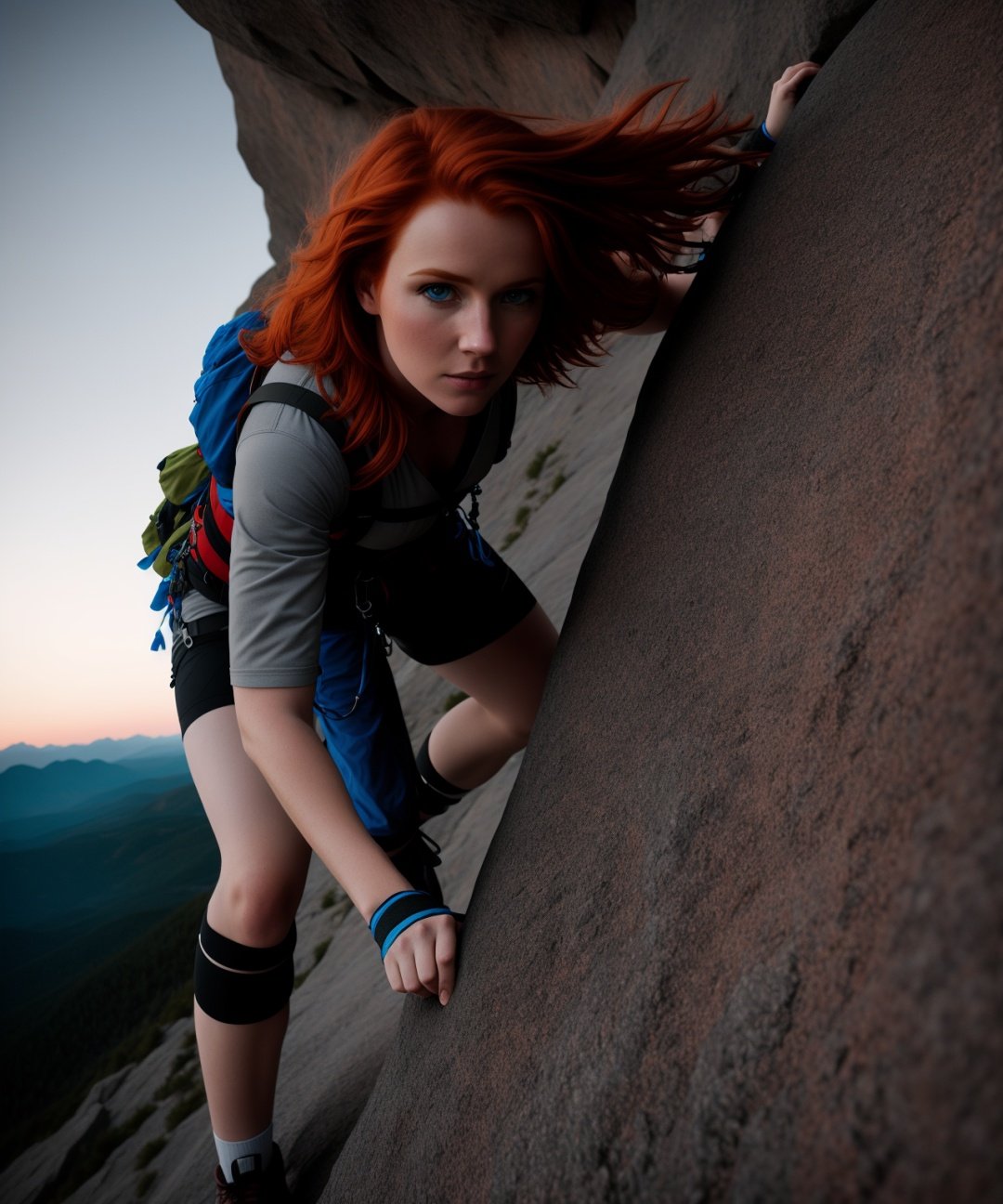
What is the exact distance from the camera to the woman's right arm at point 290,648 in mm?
1756

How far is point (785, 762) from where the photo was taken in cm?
119

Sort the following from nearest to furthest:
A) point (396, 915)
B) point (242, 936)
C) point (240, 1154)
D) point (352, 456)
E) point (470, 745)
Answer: point (396, 915) → point (352, 456) → point (242, 936) → point (240, 1154) → point (470, 745)

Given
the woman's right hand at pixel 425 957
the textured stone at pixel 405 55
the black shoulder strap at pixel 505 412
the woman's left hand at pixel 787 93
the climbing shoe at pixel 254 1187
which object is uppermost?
the textured stone at pixel 405 55

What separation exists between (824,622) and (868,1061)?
A: 1.98ft

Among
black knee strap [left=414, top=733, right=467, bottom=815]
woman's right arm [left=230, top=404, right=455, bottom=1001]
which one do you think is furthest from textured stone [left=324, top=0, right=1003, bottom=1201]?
black knee strap [left=414, top=733, right=467, bottom=815]

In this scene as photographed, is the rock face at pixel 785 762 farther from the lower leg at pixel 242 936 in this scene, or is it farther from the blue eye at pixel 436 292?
the blue eye at pixel 436 292

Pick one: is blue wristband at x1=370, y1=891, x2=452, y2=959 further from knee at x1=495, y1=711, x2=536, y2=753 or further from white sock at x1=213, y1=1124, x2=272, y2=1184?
knee at x1=495, y1=711, x2=536, y2=753

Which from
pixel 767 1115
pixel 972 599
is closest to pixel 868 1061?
pixel 767 1115

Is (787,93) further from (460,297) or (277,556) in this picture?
(277,556)

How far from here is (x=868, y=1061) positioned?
788 millimetres

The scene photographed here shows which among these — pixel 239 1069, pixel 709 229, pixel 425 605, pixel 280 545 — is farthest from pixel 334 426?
pixel 239 1069

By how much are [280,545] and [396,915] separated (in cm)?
76

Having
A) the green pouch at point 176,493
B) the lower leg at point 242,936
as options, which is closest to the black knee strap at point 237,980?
the lower leg at point 242,936

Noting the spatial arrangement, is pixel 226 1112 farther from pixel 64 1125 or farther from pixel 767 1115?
pixel 64 1125
